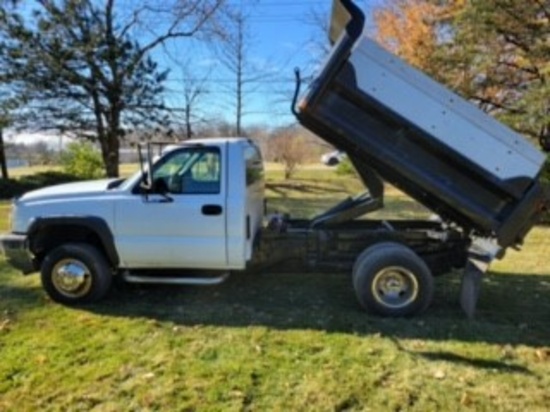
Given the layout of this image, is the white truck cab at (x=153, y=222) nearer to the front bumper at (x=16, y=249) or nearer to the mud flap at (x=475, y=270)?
the front bumper at (x=16, y=249)

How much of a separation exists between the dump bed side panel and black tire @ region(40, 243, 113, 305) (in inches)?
113

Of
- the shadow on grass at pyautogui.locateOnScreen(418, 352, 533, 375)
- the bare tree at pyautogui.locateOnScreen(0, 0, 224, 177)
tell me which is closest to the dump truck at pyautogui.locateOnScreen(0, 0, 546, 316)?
the shadow on grass at pyautogui.locateOnScreen(418, 352, 533, 375)

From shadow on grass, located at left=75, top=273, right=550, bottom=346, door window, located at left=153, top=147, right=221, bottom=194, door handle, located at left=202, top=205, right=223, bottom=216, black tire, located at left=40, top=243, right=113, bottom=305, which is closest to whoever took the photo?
shadow on grass, located at left=75, top=273, right=550, bottom=346

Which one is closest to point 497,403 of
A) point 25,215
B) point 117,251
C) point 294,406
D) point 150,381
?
point 294,406

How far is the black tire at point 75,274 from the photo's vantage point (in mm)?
6801

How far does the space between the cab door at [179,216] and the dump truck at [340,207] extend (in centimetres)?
1

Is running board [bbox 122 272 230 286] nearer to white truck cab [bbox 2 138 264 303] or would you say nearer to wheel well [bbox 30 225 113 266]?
white truck cab [bbox 2 138 264 303]

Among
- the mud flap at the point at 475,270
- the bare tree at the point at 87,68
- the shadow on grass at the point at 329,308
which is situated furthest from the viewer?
the bare tree at the point at 87,68

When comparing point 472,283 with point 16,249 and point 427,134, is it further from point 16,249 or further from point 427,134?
point 16,249

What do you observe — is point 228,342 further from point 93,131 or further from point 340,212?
point 93,131

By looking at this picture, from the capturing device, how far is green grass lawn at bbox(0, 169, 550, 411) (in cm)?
452

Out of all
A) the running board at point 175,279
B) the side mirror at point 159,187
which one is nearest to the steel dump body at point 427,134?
the side mirror at point 159,187

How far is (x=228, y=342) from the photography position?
5695mm

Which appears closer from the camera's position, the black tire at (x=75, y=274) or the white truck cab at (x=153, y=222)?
the white truck cab at (x=153, y=222)
